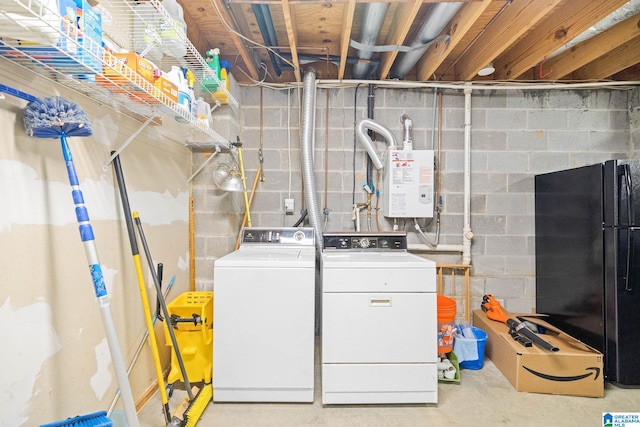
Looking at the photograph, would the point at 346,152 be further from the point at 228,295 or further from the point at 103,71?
the point at 103,71

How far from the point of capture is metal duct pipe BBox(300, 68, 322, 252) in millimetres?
2430

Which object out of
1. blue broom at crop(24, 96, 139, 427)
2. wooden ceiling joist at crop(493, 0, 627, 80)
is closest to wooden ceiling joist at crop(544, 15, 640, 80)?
Answer: wooden ceiling joist at crop(493, 0, 627, 80)

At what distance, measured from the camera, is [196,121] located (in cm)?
163

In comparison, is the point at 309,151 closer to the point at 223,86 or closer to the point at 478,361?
the point at 223,86

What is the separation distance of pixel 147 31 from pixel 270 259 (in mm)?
1224

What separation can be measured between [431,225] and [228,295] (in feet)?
5.89

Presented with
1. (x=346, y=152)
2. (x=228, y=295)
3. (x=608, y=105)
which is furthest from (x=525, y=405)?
(x=608, y=105)

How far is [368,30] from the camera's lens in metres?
1.97

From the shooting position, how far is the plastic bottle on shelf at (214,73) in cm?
191

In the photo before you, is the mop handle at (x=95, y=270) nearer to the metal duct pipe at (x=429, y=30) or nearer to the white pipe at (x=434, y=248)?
the metal duct pipe at (x=429, y=30)

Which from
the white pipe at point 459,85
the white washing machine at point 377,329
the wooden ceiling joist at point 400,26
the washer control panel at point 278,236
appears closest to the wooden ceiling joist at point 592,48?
the white pipe at point 459,85

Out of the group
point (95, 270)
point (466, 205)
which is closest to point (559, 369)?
point (466, 205)

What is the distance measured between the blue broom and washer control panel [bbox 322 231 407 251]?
143 centimetres

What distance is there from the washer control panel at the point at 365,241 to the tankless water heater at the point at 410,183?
10.5 inches
